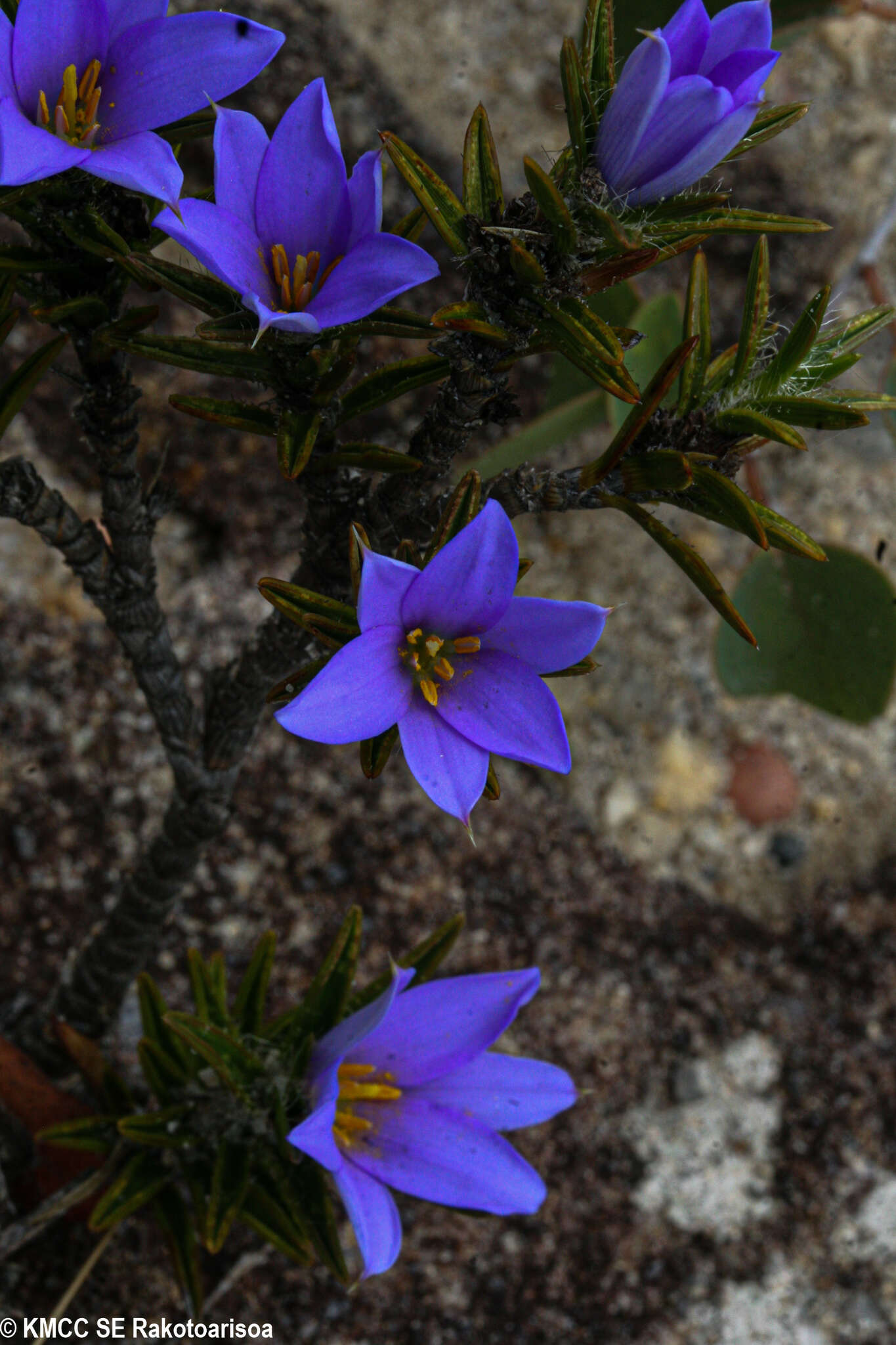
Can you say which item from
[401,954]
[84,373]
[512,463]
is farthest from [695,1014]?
[84,373]

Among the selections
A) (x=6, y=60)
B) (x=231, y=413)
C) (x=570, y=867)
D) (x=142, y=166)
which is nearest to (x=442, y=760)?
(x=231, y=413)

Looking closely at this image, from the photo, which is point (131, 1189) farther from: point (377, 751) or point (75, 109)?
point (75, 109)

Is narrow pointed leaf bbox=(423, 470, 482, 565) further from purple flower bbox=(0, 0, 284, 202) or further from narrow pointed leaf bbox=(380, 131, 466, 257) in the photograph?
purple flower bbox=(0, 0, 284, 202)

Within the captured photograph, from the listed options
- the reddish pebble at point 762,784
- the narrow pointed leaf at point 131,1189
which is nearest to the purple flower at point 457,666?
the narrow pointed leaf at point 131,1189

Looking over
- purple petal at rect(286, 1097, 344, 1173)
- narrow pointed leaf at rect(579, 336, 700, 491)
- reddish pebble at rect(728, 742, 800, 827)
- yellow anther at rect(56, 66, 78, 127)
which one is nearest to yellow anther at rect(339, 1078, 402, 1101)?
purple petal at rect(286, 1097, 344, 1173)

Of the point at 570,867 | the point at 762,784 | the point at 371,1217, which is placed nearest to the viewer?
the point at 371,1217

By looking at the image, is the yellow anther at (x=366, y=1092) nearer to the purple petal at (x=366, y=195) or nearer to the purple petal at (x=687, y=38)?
the purple petal at (x=366, y=195)
